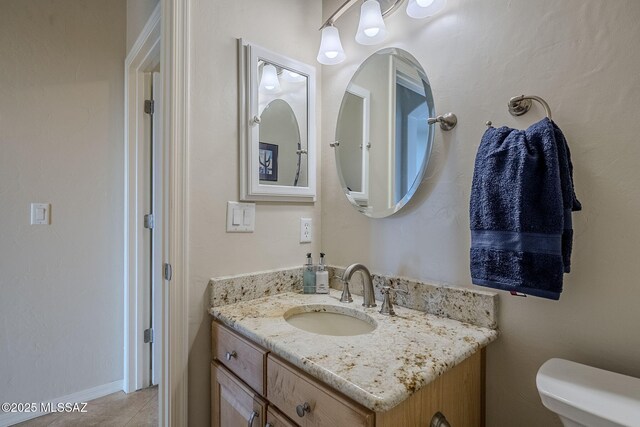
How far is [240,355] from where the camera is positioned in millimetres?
952

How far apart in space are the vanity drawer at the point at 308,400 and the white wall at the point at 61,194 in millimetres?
1575

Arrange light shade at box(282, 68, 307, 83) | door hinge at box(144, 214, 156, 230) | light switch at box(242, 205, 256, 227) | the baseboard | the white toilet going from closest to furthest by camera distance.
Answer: the white toilet → light switch at box(242, 205, 256, 227) → light shade at box(282, 68, 307, 83) → the baseboard → door hinge at box(144, 214, 156, 230)

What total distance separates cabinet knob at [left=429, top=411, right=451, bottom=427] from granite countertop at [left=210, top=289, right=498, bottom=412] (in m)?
0.12

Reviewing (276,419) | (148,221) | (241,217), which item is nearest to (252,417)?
(276,419)

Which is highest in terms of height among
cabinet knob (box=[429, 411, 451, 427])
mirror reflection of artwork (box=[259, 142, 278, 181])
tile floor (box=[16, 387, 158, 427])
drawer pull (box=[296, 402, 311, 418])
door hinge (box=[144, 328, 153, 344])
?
mirror reflection of artwork (box=[259, 142, 278, 181])

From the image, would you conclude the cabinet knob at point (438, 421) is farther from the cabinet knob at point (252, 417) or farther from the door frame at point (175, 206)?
the door frame at point (175, 206)

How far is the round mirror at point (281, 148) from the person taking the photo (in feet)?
4.15

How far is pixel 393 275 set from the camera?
→ 3.76ft

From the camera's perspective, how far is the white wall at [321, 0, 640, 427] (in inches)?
27.6

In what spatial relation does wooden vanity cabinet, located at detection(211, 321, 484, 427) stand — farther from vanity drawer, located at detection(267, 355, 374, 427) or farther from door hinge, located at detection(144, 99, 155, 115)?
door hinge, located at detection(144, 99, 155, 115)

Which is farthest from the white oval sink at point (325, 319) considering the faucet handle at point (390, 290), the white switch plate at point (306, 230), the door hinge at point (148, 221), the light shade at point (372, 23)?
A: the door hinge at point (148, 221)

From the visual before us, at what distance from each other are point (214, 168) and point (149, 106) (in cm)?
117

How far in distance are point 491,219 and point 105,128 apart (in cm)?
211

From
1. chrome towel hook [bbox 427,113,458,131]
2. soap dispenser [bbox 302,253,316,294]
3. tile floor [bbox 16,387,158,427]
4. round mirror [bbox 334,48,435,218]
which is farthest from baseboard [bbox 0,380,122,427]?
chrome towel hook [bbox 427,113,458,131]
